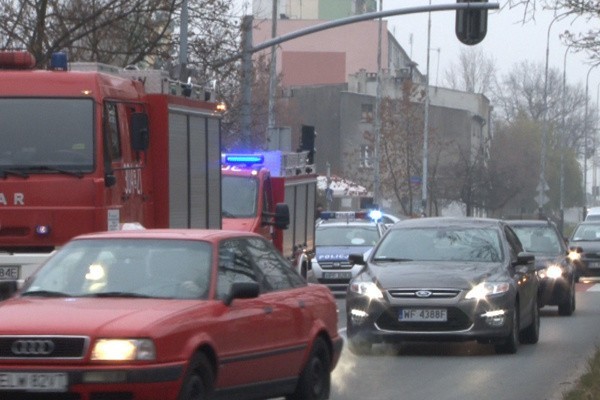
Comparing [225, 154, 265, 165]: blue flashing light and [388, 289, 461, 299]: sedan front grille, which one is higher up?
[225, 154, 265, 165]: blue flashing light

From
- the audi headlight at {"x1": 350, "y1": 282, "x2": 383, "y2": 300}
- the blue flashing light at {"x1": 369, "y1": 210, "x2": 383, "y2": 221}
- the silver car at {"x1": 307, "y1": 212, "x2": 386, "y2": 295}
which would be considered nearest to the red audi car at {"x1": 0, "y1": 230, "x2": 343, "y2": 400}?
the audi headlight at {"x1": 350, "y1": 282, "x2": 383, "y2": 300}

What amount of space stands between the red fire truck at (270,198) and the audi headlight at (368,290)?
6.13 m

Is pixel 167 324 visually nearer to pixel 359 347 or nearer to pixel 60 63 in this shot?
pixel 60 63

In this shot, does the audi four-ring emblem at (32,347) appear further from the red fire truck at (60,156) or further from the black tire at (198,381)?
the red fire truck at (60,156)

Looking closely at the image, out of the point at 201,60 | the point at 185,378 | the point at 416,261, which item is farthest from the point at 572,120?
the point at 185,378

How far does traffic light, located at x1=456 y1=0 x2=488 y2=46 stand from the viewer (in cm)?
2569

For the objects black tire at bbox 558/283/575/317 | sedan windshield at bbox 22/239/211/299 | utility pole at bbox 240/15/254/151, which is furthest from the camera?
utility pole at bbox 240/15/254/151

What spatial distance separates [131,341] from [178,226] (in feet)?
26.5

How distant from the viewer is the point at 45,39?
26.4 meters

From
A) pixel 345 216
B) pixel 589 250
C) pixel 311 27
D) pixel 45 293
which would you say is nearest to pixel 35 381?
pixel 45 293

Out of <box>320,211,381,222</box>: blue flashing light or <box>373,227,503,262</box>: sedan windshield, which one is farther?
<box>320,211,381,222</box>: blue flashing light

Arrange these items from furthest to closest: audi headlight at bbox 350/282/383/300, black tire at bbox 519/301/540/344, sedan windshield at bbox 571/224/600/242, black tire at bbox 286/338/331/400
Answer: sedan windshield at bbox 571/224/600/242 < black tire at bbox 519/301/540/344 < audi headlight at bbox 350/282/383/300 < black tire at bbox 286/338/331/400

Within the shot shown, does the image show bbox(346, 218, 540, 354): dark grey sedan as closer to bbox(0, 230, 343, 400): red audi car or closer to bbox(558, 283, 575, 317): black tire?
bbox(0, 230, 343, 400): red audi car

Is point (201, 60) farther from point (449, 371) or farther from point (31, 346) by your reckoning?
point (31, 346)
